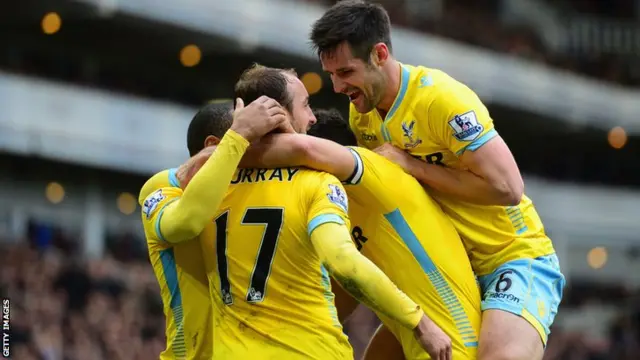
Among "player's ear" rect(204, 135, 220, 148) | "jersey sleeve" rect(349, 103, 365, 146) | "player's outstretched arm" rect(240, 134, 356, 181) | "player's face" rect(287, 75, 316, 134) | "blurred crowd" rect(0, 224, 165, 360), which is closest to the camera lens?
"player's outstretched arm" rect(240, 134, 356, 181)

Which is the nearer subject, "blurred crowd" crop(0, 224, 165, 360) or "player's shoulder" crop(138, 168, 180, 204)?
"player's shoulder" crop(138, 168, 180, 204)

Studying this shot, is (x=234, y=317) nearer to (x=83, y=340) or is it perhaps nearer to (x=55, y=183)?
(x=83, y=340)

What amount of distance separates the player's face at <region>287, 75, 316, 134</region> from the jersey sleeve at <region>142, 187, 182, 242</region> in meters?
0.62

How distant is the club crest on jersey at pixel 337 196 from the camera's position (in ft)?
18.6

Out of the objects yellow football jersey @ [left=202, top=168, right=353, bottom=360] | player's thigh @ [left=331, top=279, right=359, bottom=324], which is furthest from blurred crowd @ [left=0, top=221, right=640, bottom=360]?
yellow football jersey @ [left=202, top=168, right=353, bottom=360]

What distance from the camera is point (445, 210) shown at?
6969 mm

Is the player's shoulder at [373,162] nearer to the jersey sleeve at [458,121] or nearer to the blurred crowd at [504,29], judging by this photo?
the jersey sleeve at [458,121]

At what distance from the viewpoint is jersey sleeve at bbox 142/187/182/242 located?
6.00 meters

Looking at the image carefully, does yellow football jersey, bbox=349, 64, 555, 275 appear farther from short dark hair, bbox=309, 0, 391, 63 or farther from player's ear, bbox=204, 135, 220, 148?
player's ear, bbox=204, 135, 220, 148

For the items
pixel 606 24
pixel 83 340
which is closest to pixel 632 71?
pixel 606 24

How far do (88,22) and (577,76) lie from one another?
14.3 m

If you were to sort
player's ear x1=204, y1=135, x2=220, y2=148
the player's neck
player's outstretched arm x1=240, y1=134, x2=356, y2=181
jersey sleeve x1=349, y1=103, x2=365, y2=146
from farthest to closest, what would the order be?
1. jersey sleeve x1=349, y1=103, x2=365, y2=146
2. the player's neck
3. player's ear x1=204, y1=135, x2=220, y2=148
4. player's outstretched arm x1=240, y1=134, x2=356, y2=181

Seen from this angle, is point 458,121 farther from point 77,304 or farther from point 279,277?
point 77,304

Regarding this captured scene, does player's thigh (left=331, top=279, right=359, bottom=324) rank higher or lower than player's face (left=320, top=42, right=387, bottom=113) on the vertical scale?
lower
